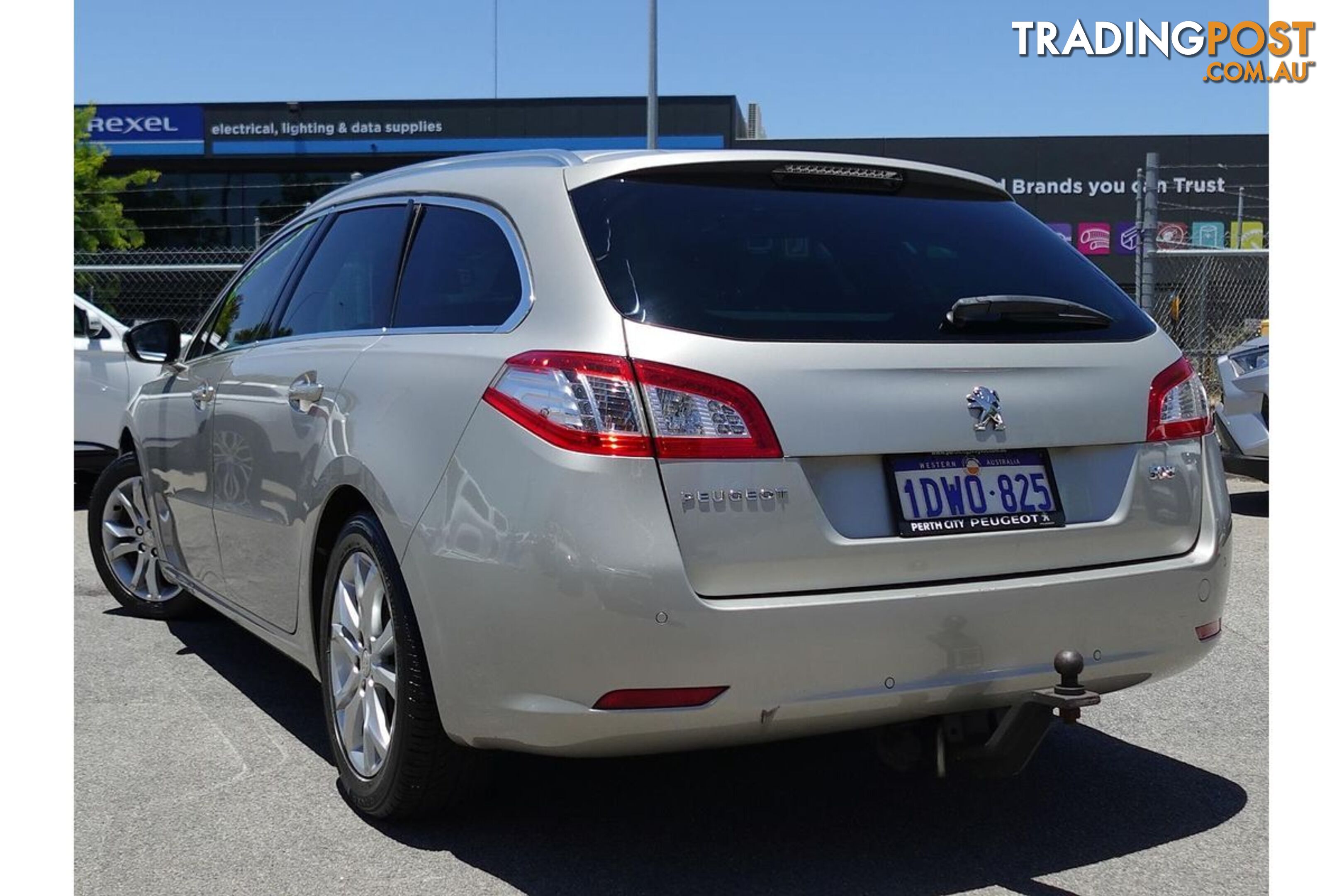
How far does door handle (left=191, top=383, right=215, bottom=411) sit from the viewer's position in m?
4.89

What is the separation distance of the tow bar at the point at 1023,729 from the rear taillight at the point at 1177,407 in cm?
61

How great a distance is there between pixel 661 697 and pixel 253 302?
9.03 feet

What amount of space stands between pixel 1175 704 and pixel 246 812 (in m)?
2.96

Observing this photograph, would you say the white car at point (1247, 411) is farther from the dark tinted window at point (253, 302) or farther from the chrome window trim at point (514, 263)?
the chrome window trim at point (514, 263)

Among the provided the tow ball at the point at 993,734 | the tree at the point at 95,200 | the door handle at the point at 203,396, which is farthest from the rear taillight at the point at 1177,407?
the tree at the point at 95,200

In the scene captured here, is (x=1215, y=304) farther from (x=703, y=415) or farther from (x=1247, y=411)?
(x=703, y=415)

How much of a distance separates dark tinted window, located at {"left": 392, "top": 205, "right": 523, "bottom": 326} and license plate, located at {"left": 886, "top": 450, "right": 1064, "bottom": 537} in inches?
39.1

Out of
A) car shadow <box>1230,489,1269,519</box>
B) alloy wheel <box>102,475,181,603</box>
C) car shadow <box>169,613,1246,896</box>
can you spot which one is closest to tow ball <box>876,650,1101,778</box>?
car shadow <box>169,613,1246,896</box>

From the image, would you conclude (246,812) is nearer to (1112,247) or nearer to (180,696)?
(180,696)

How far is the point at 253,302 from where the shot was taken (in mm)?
5043

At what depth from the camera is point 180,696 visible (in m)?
4.96

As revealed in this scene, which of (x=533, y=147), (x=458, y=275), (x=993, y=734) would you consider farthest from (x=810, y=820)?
(x=533, y=147)

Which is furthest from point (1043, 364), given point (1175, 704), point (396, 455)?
point (1175, 704)

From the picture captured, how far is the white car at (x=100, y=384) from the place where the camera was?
9.53 meters
